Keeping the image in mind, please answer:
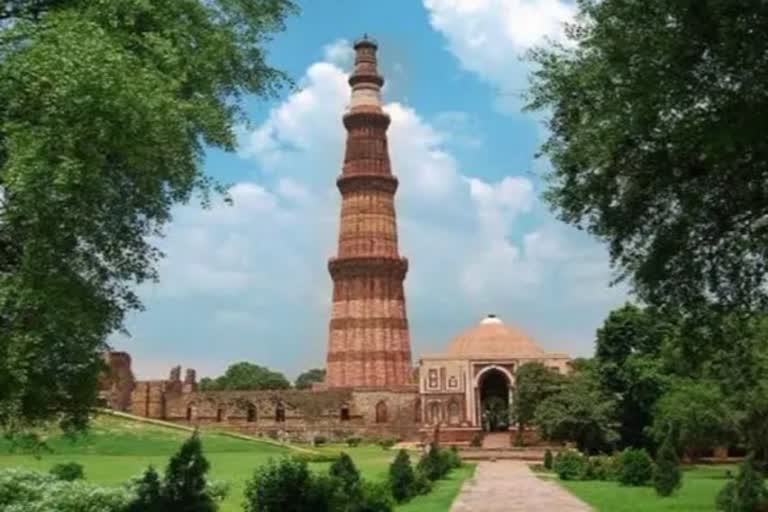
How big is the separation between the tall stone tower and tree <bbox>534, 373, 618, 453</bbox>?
1493 cm

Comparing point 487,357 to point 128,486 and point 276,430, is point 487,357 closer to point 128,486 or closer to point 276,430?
point 276,430

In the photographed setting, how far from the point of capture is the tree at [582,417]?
36625mm

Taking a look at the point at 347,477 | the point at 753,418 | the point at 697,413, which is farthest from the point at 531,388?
the point at 347,477

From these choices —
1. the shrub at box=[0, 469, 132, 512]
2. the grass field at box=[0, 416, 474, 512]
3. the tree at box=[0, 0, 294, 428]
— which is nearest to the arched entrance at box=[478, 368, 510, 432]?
the grass field at box=[0, 416, 474, 512]

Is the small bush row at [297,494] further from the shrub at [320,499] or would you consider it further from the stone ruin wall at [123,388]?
the stone ruin wall at [123,388]

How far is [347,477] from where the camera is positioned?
1324 centimetres

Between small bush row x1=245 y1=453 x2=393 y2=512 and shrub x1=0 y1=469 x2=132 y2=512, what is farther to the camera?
shrub x1=0 y1=469 x2=132 y2=512

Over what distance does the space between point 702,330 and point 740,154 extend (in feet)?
9.38

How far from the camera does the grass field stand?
20.5m

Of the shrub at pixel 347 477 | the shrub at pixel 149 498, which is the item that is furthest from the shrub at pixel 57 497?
the shrub at pixel 347 477

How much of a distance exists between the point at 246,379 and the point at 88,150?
75.3 meters

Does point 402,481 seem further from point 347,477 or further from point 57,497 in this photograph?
point 57,497

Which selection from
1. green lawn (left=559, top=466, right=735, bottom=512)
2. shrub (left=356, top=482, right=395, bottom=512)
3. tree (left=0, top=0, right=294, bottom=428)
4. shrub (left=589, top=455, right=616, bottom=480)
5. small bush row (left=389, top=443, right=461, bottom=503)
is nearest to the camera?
tree (left=0, top=0, right=294, bottom=428)

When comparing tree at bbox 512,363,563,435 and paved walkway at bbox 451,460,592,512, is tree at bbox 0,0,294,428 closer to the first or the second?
paved walkway at bbox 451,460,592,512
